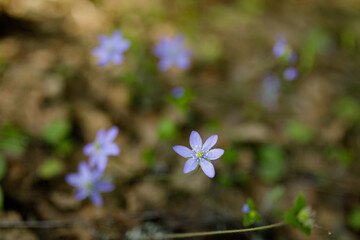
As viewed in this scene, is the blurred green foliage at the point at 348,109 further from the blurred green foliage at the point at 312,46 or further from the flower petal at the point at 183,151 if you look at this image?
the flower petal at the point at 183,151

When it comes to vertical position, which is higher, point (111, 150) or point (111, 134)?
point (111, 134)

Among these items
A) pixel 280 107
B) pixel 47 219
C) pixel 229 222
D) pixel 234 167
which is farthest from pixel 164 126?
pixel 280 107

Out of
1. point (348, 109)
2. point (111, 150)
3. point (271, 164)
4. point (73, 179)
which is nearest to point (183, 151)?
point (111, 150)

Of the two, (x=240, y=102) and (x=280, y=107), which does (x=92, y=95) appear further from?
(x=280, y=107)

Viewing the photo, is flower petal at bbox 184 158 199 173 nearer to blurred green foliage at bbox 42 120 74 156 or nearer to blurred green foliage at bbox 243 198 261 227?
blurred green foliage at bbox 243 198 261 227

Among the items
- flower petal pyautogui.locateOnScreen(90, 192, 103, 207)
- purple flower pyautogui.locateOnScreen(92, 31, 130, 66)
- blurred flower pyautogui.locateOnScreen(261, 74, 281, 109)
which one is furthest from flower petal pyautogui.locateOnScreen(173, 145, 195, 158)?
blurred flower pyautogui.locateOnScreen(261, 74, 281, 109)

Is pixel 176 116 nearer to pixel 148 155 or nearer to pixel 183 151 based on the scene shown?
pixel 148 155
